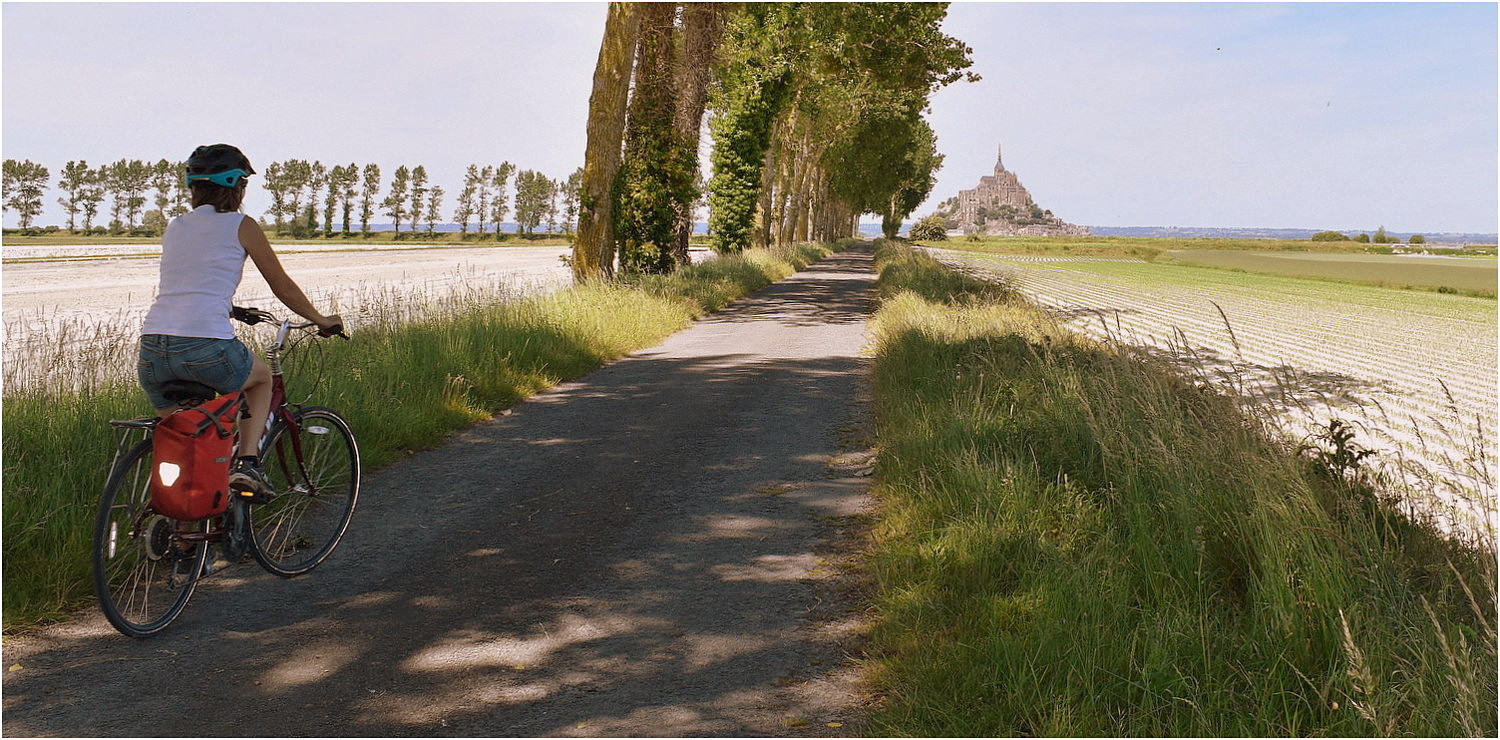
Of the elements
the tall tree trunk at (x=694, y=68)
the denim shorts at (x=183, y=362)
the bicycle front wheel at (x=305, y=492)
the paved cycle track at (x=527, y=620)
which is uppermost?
the tall tree trunk at (x=694, y=68)

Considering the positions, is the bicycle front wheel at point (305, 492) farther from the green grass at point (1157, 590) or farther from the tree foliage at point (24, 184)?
the tree foliage at point (24, 184)

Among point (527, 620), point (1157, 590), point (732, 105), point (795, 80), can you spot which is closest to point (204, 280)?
point (527, 620)

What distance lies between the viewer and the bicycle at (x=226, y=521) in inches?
183

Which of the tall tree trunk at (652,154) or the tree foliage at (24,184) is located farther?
the tree foliage at (24,184)

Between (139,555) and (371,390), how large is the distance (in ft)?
13.1

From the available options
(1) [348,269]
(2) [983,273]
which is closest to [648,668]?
(2) [983,273]

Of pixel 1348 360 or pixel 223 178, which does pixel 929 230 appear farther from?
pixel 223 178

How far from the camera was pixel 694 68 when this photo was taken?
90.3 ft

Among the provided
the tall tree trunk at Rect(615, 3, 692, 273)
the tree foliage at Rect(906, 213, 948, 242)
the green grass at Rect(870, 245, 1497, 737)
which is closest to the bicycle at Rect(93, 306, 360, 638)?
the green grass at Rect(870, 245, 1497, 737)

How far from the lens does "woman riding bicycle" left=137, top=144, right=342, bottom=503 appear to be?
4645mm

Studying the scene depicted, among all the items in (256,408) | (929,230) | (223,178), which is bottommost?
(256,408)

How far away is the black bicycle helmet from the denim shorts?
2.39 feet

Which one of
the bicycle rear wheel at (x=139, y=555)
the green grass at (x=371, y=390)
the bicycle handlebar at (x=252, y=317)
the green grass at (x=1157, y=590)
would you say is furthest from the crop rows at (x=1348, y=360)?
the green grass at (x=371, y=390)

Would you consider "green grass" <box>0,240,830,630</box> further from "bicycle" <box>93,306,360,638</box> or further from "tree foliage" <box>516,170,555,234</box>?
"tree foliage" <box>516,170,555,234</box>
